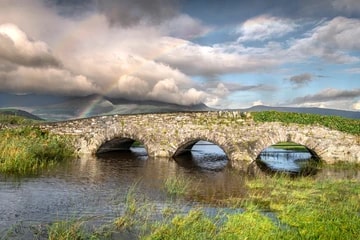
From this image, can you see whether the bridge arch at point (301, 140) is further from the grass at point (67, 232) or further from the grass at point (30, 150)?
the grass at point (67, 232)

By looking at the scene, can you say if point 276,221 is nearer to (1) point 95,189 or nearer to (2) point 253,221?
(2) point 253,221

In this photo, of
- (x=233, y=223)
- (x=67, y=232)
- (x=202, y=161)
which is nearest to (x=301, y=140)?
(x=202, y=161)

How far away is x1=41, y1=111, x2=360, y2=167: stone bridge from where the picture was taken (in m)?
30.7

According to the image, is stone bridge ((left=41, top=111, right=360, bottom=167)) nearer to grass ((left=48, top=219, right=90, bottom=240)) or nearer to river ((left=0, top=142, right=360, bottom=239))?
river ((left=0, top=142, right=360, bottom=239))

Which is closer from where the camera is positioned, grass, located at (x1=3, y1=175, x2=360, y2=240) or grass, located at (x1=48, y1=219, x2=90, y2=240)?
grass, located at (x1=48, y1=219, x2=90, y2=240)

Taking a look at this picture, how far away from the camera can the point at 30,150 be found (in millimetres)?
26969

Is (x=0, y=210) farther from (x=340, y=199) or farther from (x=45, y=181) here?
(x=340, y=199)

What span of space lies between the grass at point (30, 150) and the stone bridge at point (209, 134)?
1.52m

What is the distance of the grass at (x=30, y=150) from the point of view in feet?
74.8

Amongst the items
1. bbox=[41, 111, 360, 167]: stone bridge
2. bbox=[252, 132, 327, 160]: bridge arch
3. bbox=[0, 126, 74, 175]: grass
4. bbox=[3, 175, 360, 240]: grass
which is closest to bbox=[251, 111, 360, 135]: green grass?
bbox=[41, 111, 360, 167]: stone bridge

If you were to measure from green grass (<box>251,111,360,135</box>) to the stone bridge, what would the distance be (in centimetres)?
39

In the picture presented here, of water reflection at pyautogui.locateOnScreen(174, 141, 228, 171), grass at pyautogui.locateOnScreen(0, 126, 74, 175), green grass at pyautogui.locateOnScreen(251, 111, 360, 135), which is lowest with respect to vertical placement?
water reflection at pyautogui.locateOnScreen(174, 141, 228, 171)

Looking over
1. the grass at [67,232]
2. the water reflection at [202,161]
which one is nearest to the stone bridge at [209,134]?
the water reflection at [202,161]

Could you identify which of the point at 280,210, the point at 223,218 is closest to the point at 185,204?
the point at 223,218
